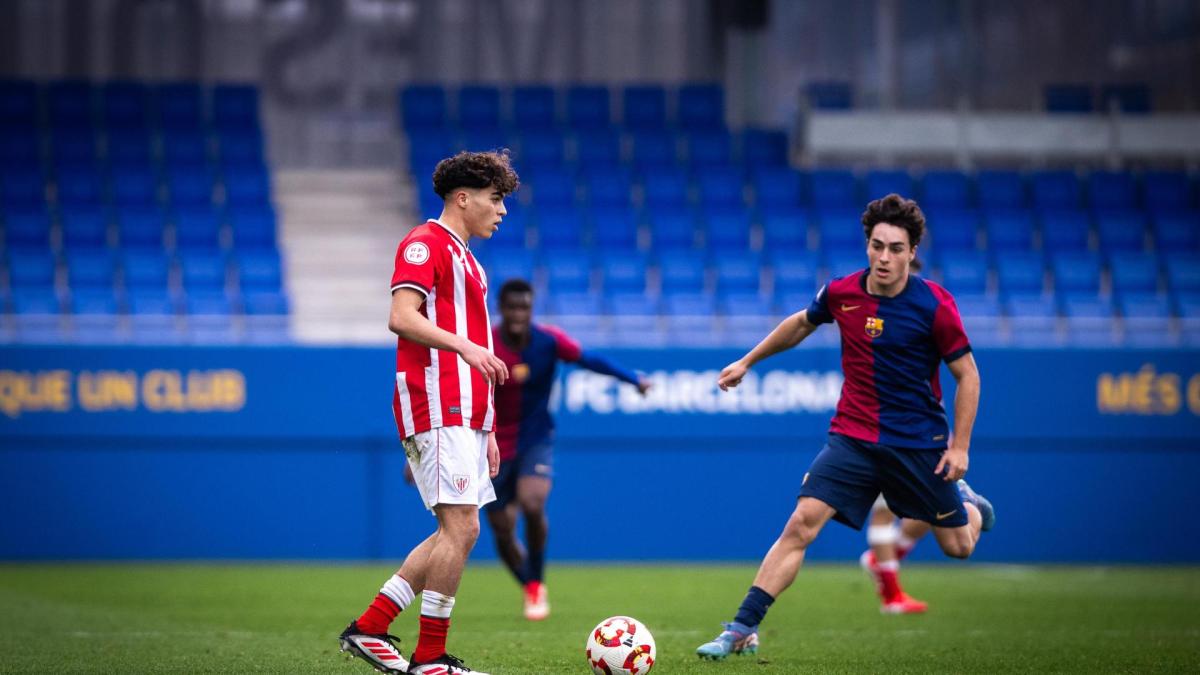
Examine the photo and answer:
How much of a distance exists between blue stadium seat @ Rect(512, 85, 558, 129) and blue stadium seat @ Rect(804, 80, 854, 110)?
3.42m

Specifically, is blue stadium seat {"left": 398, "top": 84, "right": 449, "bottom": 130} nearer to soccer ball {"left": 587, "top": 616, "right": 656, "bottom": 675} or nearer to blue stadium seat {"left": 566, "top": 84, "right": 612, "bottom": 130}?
blue stadium seat {"left": 566, "top": 84, "right": 612, "bottom": 130}

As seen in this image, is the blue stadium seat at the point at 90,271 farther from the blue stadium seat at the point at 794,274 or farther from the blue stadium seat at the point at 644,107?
the blue stadium seat at the point at 644,107

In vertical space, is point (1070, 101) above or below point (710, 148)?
above

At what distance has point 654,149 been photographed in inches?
763

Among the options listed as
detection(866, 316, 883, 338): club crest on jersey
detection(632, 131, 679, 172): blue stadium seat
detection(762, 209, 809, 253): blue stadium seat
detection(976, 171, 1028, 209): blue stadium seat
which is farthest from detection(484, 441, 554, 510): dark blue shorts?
detection(976, 171, 1028, 209): blue stadium seat

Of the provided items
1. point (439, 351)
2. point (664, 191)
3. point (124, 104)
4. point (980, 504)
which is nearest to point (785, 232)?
point (664, 191)

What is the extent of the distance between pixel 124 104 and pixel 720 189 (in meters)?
7.71

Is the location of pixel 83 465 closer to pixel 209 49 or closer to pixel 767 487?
pixel 767 487

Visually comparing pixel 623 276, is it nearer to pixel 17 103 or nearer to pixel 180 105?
pixel 180 105

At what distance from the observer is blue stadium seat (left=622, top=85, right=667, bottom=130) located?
2031 centimetres

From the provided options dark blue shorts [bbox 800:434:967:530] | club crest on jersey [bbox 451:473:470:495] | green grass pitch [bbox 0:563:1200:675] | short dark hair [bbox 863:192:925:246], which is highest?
short dark hair [bbox 863:192:925:246]

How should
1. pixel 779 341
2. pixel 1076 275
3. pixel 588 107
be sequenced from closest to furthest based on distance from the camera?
pixel 779 341
pixel 1076 275
pixel 588 107

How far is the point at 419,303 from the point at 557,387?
28.0 ft

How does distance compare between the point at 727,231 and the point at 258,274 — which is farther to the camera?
the point at 727,231
